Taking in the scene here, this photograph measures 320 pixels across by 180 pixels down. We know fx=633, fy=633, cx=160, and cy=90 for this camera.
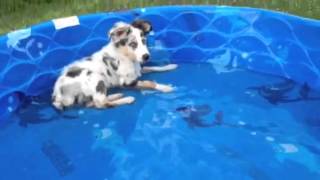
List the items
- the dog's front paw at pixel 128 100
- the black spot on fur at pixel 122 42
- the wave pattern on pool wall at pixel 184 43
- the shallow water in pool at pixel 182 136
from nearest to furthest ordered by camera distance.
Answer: the shallow water in pool at pixel 182 136
the dog's front paw at pixel 128 100
the black spot on fur at pixel 122 42
the wave pattern on pool wall at pixel 184 43

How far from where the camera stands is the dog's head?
23.5 ft

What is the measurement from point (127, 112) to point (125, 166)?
1.02m

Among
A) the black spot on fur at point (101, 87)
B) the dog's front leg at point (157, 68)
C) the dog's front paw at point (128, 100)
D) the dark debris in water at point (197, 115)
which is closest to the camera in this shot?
the dark debris in water at point (197, 115)

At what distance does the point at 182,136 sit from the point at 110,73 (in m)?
1.31

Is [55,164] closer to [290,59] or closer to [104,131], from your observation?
[104,131]

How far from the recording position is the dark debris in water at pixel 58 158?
608cm

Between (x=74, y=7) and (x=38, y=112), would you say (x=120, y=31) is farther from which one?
(x=74, y=7)

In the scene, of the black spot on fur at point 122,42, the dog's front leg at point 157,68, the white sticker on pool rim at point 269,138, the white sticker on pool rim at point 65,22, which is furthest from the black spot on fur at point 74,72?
the white sticker on pool rim at point 269,138

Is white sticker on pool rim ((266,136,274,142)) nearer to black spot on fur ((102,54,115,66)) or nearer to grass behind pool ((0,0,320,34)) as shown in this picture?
black spot on fur ((102,54,115,66))

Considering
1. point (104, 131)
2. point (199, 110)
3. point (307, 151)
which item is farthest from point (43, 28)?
point (307, 151)

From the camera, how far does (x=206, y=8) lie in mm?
8008

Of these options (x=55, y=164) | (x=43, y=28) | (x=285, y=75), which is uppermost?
(x=43, y=28)

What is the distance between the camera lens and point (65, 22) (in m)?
7.66

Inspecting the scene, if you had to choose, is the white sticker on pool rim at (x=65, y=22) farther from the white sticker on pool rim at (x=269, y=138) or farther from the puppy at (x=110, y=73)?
the white sticker on pool rim at (x=269, y=138)
